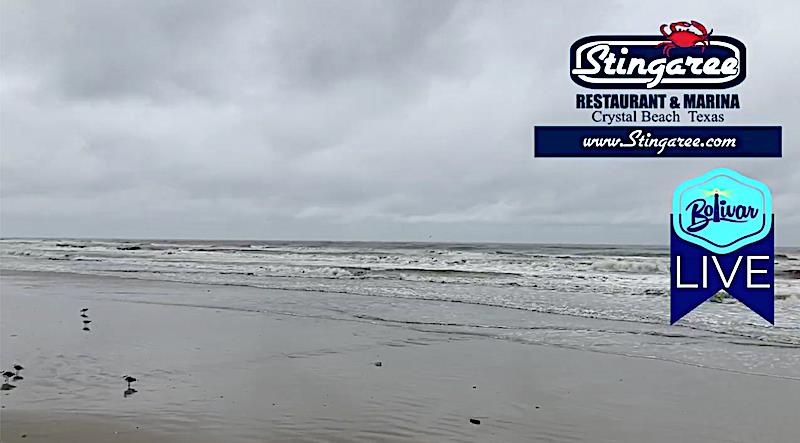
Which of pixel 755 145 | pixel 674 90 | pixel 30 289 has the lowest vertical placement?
pixel 30 289

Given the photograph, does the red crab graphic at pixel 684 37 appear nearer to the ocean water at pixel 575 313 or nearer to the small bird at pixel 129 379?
the ocean water at pixel 575 313

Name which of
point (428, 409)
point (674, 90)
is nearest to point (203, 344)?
point (428, 409)

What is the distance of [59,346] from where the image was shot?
9.32 metres

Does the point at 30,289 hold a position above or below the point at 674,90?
below

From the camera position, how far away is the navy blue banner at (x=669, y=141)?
437 inches

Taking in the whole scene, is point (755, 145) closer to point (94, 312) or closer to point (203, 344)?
point (203, 344)

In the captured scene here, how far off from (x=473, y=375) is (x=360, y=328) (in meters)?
4.41

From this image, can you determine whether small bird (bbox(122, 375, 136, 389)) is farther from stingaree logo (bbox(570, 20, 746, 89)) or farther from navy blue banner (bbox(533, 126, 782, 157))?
stingaree logo (bbox(570, 20, 746, 89))

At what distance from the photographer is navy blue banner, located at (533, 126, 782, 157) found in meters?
11.1

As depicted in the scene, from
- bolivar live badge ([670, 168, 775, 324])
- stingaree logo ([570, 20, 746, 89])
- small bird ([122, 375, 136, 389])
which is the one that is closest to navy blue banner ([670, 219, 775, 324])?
bolivar live badge ([670, 168, 775, 324])

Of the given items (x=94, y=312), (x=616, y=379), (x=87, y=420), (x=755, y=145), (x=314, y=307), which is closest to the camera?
(x=87, y=420)

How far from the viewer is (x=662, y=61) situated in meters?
11.6

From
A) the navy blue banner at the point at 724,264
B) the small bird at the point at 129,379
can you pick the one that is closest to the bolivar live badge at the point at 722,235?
the navy blue banner at the point at 724,264

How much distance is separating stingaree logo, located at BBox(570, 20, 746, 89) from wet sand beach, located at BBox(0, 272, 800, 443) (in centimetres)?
561
